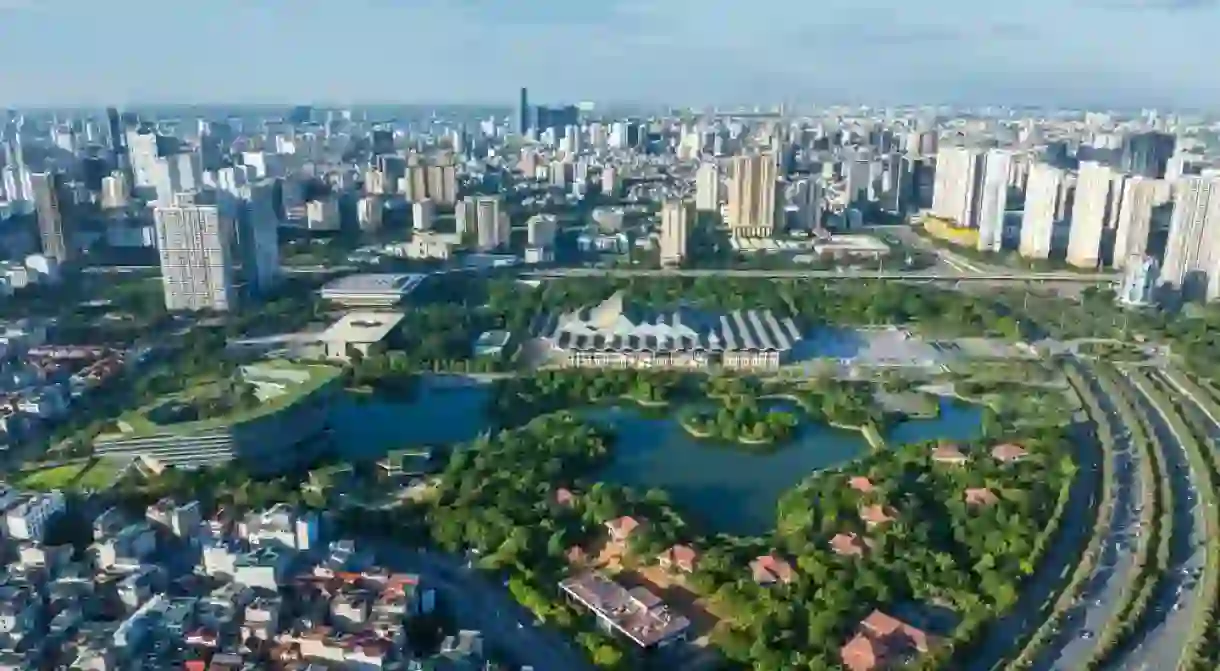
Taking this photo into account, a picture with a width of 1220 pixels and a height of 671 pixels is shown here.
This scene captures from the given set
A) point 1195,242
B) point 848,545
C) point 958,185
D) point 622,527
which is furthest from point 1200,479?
point 958,185

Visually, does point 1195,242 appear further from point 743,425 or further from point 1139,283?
point 743,425

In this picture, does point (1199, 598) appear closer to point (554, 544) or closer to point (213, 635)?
point (554, 544)

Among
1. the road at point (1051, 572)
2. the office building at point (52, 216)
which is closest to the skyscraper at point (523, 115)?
the office building at point (52, 216)

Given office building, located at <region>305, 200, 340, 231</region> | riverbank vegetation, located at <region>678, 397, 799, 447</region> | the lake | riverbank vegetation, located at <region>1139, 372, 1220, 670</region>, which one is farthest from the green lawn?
office building, located at <region>305, 200, 340, 231</region>

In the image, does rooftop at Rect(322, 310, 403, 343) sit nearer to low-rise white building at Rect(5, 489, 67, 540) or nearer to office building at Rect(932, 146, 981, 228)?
low-rise white building at Rect(5, 489, 67, 540)

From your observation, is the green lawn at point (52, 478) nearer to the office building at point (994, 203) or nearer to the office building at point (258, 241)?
the office building at point (258, 241)

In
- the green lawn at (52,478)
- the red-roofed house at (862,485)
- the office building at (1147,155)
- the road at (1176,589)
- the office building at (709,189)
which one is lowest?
the road at (1176,589)
